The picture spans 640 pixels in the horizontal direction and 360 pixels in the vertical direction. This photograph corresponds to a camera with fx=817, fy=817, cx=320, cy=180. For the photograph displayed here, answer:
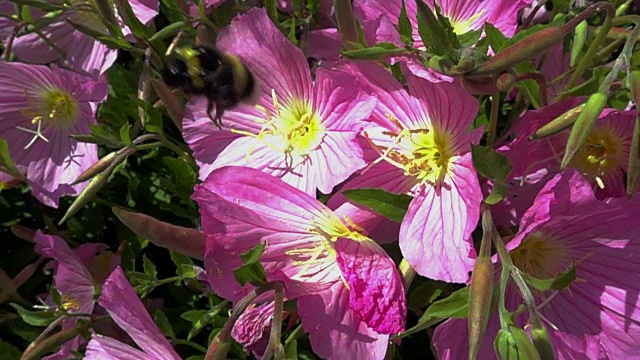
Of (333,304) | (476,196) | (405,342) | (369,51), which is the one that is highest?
(369,51)

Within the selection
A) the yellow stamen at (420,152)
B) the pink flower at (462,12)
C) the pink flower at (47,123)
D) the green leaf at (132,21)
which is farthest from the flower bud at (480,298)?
the pink flower at (47,123)

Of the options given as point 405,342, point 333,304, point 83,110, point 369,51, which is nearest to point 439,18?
point 369,51

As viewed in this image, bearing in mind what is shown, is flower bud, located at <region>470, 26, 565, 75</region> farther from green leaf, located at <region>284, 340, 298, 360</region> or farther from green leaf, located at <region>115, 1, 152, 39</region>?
green leaf, located at <region>115, 1, 152, 39</region>

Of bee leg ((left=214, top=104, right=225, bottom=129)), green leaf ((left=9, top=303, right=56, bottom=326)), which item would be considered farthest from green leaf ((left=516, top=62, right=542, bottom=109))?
green leaf ((left=9, top=303, right=56, bottom=326))

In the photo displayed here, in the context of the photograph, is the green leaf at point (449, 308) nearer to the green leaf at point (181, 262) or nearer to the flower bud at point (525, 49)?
the flower bud at point (525, 49)

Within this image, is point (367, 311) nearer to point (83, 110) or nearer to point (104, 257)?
point (104, 257)

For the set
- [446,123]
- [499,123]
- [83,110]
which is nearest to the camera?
[446,123]

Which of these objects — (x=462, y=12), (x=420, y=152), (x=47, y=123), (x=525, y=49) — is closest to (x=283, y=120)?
(x=420, y=152)
